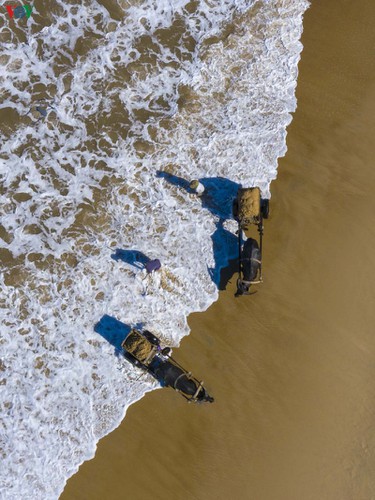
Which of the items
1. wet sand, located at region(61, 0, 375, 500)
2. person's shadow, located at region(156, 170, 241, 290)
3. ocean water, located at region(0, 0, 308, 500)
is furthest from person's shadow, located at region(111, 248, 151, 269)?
wet sand, located at region(61, 0, 375, 500)

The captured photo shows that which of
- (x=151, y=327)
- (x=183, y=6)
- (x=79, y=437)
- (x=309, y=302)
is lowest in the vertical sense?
(x=79, y=437)

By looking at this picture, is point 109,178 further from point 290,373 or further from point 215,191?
point 290,373

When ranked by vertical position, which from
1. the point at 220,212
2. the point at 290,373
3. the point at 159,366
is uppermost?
the point at 220,212

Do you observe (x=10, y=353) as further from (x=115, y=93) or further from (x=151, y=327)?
(x=115, y=93)

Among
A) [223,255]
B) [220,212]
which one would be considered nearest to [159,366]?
[223,255]

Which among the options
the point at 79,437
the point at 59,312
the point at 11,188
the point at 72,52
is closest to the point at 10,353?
the point at 59,312

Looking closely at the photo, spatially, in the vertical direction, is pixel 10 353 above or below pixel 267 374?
below

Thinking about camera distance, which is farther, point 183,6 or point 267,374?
point 183,6
